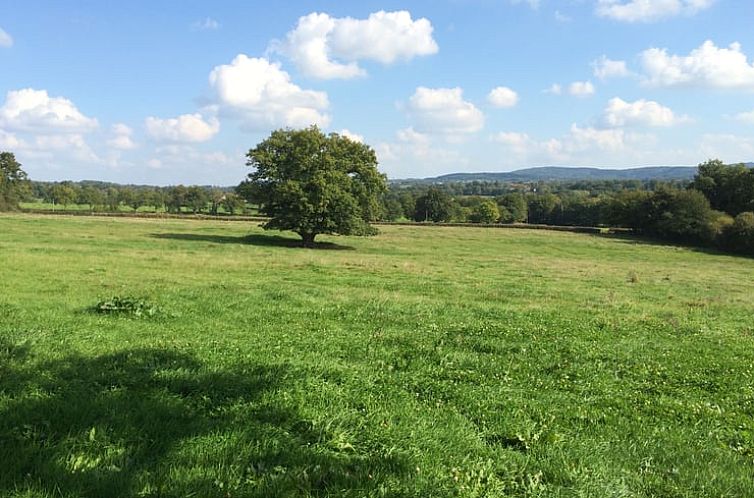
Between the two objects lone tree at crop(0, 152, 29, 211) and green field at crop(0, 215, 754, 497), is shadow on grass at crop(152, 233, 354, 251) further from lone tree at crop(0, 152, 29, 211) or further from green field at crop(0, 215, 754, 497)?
lone tree at crop(0, 152, 29, 211)

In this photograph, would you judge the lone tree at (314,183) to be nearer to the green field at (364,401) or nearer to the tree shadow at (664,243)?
the green field at (364,401)

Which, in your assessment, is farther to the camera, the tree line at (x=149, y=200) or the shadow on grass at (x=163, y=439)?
the tree line at (x=149, y=200)

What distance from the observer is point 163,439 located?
5094mm

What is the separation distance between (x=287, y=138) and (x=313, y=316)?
42.0 meters

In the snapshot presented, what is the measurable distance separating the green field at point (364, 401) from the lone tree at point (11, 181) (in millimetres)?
116396

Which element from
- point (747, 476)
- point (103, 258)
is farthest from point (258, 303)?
point (103, 258)

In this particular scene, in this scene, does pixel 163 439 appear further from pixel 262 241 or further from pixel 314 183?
pixel 262 241

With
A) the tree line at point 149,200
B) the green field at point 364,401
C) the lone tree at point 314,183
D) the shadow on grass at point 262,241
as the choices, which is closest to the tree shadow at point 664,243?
the lone tree at point 314,183

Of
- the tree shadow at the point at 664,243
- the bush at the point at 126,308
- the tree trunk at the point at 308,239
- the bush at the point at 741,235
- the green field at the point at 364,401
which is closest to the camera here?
the green field at the point at 364,401

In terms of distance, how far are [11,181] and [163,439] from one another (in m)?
137

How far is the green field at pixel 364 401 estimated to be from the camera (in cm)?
465

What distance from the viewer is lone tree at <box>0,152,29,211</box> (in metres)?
109

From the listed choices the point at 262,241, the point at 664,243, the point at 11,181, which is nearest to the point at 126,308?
the point at 262,241

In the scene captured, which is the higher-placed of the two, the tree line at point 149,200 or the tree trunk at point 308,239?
the tree line at point 149,200
